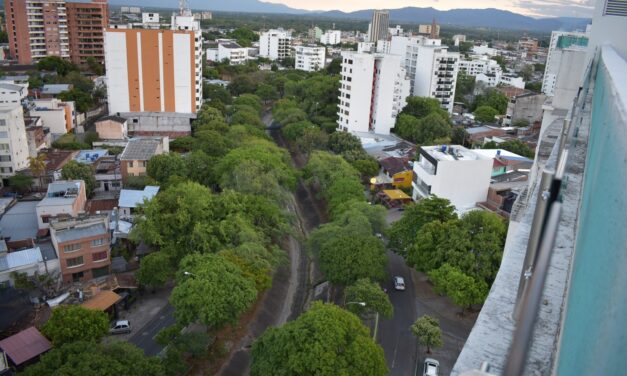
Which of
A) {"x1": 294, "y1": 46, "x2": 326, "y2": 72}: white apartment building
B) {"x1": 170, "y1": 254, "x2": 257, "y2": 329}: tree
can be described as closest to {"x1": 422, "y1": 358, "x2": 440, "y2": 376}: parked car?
{"x1": 170, "y1": 254, "x2": 257, "y2": 329}: tree

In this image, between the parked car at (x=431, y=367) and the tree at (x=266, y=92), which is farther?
the tree at (x=266, y=92)

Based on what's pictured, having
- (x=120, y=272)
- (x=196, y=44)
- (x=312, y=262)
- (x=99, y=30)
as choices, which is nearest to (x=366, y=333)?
(x=312, y=262)

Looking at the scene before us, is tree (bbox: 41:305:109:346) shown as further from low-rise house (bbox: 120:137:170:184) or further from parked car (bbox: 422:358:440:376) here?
low-rise house (bbox: 120:137:170:184)

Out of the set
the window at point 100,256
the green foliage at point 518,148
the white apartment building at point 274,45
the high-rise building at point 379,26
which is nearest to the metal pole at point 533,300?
the window at point 100,256

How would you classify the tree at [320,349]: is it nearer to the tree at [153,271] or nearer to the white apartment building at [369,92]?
the tree at [153,271]

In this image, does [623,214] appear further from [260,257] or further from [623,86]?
[260,257]

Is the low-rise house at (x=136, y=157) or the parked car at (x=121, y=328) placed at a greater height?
the low-rise house at (x=136, y=157)
